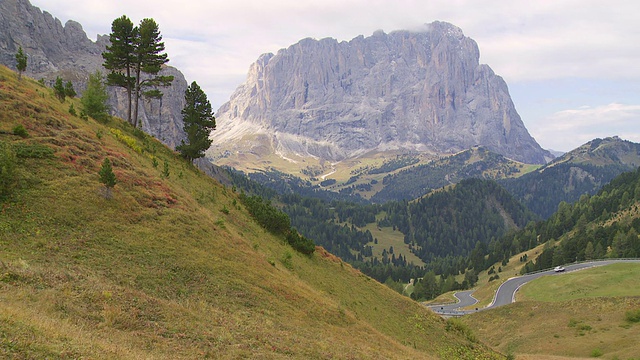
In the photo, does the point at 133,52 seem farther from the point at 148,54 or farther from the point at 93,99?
the point at 93,99

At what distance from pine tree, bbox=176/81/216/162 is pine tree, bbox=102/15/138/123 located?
7763mm

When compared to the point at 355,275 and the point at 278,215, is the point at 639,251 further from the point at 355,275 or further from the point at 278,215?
the point at 278,215

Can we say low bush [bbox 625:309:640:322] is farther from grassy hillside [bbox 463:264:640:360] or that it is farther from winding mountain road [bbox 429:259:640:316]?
winding mountain road [bbox 429:259:640:316]

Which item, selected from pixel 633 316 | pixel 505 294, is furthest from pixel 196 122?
pixel 505 294

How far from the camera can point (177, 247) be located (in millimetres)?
26172

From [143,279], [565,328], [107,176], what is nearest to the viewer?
[143,279]

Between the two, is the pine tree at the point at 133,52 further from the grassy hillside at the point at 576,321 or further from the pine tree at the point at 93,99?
the grassy hillside at the point at 576,321

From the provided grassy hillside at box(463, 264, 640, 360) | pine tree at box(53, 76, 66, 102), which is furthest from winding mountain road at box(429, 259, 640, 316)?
pine tree at box(53, 76, 66, 102)

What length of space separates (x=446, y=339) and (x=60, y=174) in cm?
3749

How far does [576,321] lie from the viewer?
5325 centimetres

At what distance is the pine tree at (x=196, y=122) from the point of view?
5344cm

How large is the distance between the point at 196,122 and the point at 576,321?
2421 inches

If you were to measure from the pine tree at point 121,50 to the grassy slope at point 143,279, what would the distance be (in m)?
11.5

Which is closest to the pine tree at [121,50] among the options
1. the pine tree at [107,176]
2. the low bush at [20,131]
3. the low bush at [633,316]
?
the low bush at [20,131]
